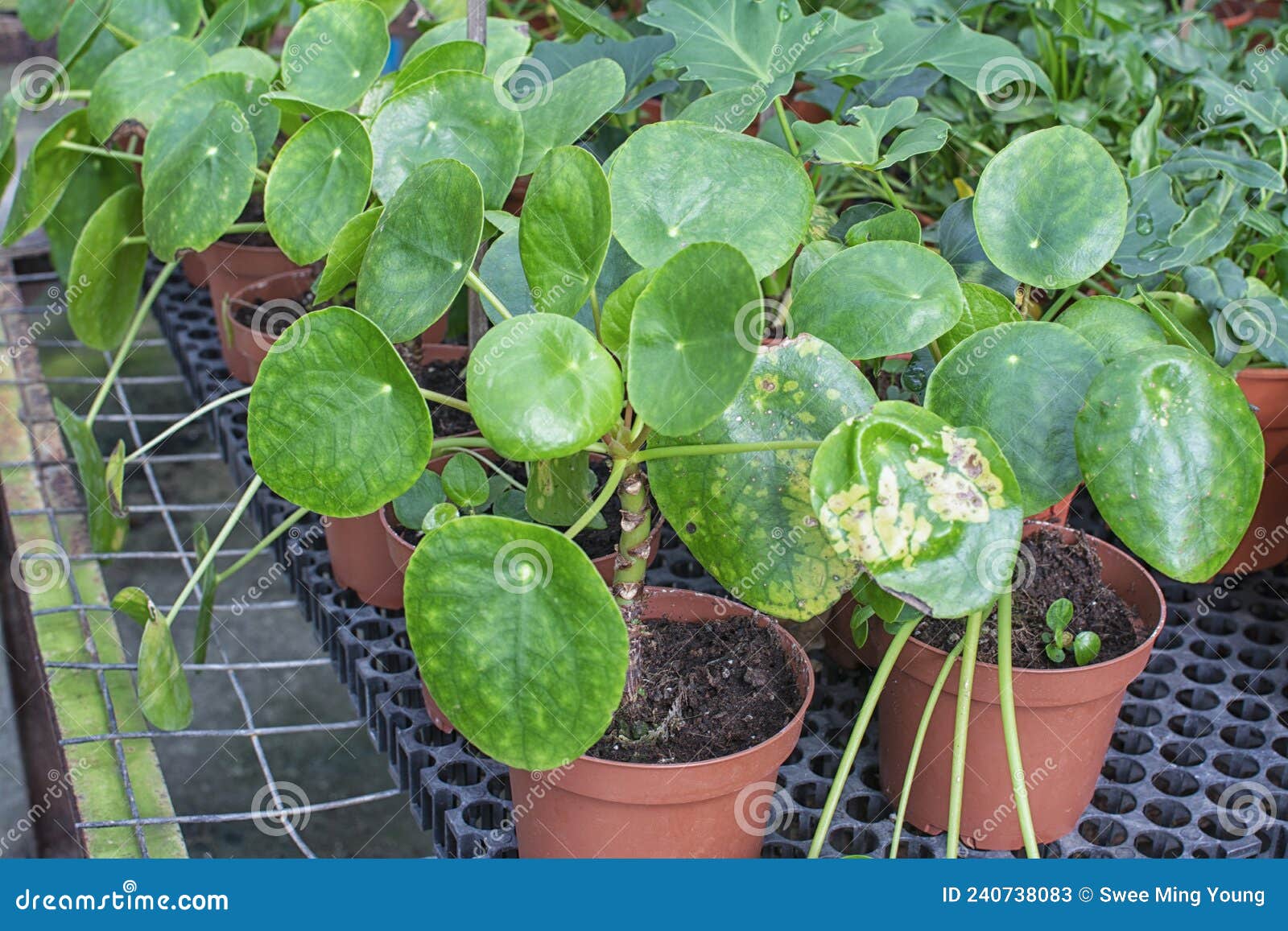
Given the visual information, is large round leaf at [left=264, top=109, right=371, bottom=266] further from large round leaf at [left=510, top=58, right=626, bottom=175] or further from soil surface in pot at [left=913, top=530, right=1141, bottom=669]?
soil surface in pot at [left=913, top=530, right=1141, bottom=669]

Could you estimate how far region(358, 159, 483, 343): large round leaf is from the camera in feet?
2.37

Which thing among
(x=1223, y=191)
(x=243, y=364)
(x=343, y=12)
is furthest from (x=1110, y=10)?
(x=243, y=364)

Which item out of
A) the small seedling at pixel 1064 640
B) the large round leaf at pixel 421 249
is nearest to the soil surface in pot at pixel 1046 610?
the small seedling at pixel 1064 640

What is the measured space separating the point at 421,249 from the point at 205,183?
36 cm

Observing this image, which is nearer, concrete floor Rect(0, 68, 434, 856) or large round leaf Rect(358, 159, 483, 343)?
large round leaf Rect(358, 159, 483, 343)

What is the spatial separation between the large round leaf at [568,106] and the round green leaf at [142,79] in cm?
45

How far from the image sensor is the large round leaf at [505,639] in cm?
65

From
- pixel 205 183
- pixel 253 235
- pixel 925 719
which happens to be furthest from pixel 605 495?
pixel 253 235

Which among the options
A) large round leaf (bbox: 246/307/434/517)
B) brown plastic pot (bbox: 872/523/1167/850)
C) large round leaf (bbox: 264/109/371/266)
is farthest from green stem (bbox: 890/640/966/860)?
large round leaf (bbox: 264/109/371/266)

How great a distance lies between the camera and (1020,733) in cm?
85

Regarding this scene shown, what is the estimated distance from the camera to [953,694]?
0.85m

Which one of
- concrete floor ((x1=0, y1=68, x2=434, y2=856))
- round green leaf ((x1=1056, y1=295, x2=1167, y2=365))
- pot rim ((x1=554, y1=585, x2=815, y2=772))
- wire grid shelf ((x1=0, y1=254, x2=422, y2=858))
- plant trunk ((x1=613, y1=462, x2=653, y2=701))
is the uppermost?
round green leaf ((x1=1056, y1=295, x2=1167, y2=365))

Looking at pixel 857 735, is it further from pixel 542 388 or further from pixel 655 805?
Answer: pixel 542 388

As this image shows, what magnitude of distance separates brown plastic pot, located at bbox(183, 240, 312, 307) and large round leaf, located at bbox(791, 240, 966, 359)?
833 mm
